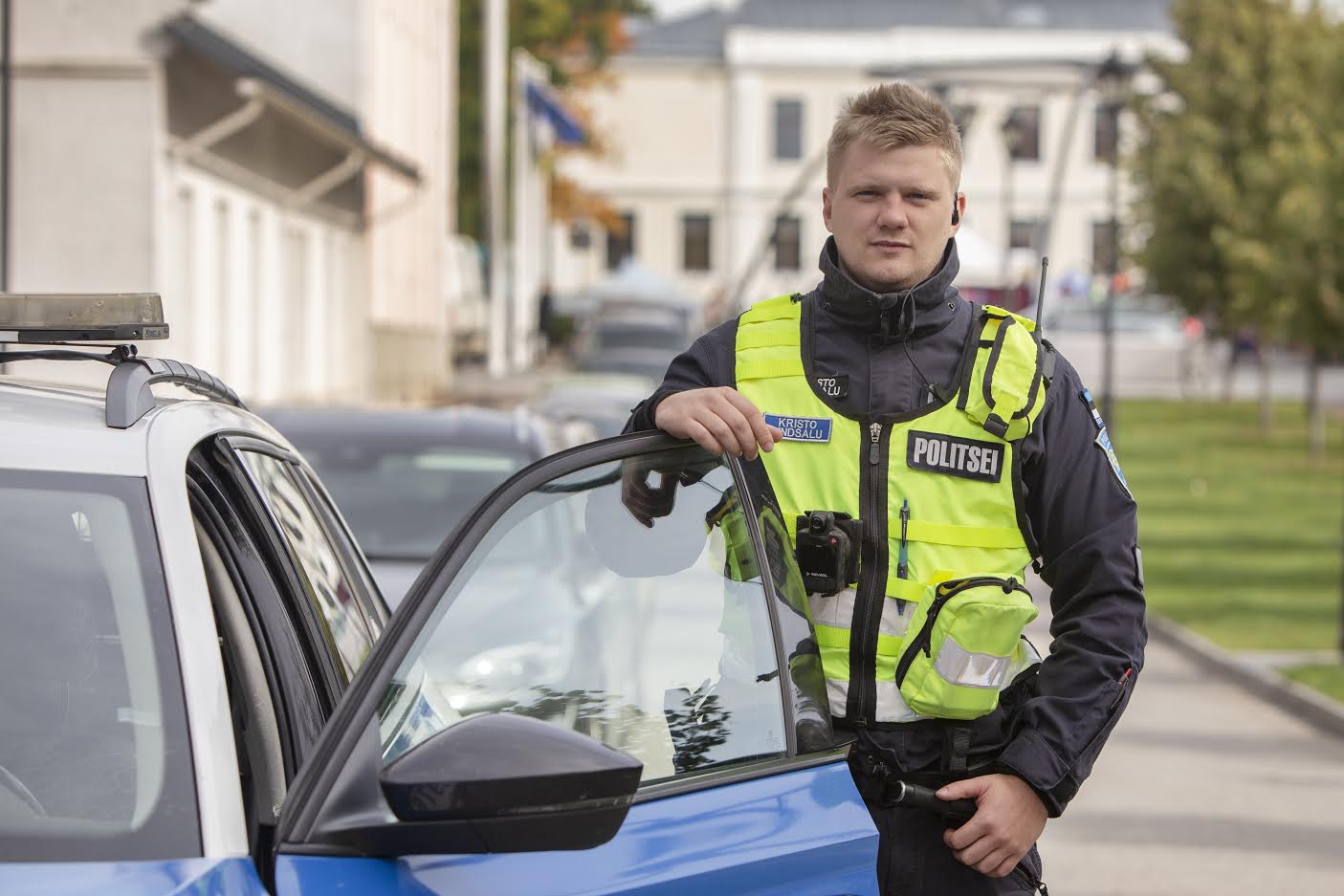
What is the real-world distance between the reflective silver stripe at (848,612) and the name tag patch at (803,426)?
227mm

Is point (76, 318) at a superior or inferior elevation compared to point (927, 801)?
superior

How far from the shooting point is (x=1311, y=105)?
2975 centimetres

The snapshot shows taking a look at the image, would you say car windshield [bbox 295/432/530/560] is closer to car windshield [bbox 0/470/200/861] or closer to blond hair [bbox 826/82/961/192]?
blond hair [bbox 826/82/961/192]

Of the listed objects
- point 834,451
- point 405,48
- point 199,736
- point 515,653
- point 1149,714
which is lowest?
point 1149,714

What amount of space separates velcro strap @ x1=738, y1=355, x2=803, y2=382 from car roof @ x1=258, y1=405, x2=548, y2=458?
199 inches

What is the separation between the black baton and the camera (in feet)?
10.0

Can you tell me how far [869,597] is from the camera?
10.1 feet

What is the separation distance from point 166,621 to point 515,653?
3.20 m

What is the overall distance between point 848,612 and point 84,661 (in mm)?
1036

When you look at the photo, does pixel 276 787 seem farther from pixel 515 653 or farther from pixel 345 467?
pixel 345 467

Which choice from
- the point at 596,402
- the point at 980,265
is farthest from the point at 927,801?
the point at 980,265

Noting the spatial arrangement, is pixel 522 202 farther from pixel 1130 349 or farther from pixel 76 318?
pixel 76 318

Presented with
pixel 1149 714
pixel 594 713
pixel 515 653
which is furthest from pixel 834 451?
pixel 1149 714

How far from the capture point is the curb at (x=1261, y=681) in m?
10.9
